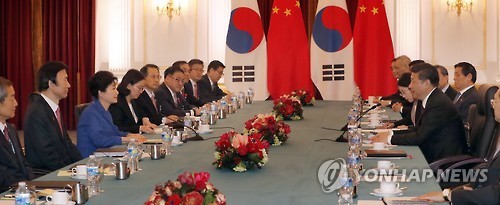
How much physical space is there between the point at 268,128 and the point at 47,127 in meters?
1.36

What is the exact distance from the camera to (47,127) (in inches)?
184

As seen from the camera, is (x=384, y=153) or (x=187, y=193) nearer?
(x=187, y=193)

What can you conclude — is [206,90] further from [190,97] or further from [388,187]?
[388,187]

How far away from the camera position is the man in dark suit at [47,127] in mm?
4637

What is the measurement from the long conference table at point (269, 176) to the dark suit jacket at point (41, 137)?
50cm

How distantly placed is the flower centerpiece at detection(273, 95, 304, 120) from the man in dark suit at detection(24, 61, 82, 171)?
227 cm

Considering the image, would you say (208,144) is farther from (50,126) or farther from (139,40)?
(139,40)

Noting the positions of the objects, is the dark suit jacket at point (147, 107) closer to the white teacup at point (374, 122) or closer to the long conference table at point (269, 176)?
the long conference table at point (269, 176)

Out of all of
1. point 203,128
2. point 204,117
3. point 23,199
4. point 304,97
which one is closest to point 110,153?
point 203,128

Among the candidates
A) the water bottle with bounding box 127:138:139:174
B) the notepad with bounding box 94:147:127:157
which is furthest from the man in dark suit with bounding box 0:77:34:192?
the water bottle with bounding box 127:138:139:174

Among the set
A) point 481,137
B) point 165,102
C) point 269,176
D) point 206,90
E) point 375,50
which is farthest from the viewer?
point 375,50

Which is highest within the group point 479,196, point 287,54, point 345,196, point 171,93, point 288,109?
point 287,54

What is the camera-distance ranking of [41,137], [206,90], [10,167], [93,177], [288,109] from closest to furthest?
[93,177] < [10,167] < [41,137] < [288,109] < [206,90]

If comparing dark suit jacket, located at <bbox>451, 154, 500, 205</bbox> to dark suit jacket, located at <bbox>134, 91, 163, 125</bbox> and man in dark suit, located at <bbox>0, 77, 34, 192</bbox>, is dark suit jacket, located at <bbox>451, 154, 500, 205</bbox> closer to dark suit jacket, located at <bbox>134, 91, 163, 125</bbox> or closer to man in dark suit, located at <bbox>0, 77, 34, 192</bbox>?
man in dark suit, located at <bbox>0, 77, 34, 192</bbox>
